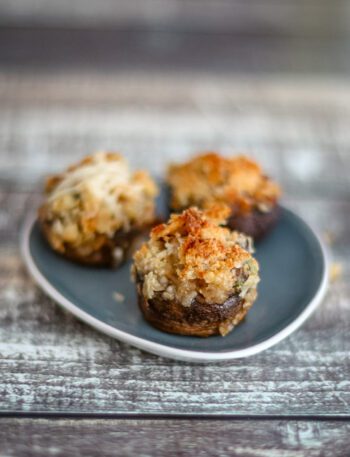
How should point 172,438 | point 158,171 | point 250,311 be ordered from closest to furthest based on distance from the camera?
point 172,438 < point 250,311 < point 158,171

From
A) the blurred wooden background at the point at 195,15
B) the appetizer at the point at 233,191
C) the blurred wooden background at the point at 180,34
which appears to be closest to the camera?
the appetizer at the point at 233,191

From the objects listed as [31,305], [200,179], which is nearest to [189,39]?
[200,179]

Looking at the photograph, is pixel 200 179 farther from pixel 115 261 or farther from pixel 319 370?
pixel 319 370

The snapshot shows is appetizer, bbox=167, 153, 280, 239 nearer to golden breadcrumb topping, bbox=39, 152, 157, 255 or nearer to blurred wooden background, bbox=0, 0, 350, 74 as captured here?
golden breadcrumb topping, bbox=39, 152, 157, 255

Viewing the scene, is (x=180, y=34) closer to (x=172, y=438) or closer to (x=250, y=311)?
(x=250, y=311)

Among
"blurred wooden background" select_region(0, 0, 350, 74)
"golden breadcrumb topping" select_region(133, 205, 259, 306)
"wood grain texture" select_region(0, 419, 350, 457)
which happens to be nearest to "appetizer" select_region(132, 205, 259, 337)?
"golden breadcrumb topping" select_region(133, 205, 259, 306)

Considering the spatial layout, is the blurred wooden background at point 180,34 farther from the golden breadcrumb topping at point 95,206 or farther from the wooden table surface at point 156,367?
the golden breadcrumb topping at point 95,206

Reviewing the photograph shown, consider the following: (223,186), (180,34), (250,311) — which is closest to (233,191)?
(223,186)

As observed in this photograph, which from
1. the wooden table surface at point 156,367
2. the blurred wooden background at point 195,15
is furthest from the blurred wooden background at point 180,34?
the wooden table surface at point 156,367
